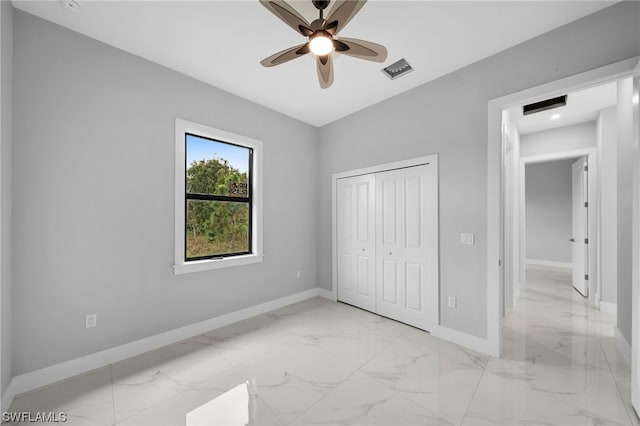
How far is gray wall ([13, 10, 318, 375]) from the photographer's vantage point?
6.45 ft

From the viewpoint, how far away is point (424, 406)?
177 cm

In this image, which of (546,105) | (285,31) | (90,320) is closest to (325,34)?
(285,31)

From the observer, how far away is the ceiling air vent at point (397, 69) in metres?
2.64

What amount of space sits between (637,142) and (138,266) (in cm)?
413

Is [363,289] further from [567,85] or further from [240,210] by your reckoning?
[567,85]

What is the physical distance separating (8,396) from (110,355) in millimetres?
592

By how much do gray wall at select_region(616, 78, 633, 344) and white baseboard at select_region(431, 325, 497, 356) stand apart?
4.21 feet

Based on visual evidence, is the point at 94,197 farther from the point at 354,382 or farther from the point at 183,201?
the point at 354,382

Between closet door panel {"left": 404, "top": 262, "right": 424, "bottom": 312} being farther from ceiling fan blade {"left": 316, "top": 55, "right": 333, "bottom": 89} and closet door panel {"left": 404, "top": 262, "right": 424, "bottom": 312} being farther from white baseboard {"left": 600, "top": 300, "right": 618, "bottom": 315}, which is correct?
white baseboard {"left": 600, "top": 300, "right": 618, "bottom": 315}

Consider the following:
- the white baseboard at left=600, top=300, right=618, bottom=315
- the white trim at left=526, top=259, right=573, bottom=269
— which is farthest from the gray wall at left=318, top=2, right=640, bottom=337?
the white trim at left=526, top=259, right=573, bottom=269

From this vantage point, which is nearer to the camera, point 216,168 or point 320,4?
point 320,4

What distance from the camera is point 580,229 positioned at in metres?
4.29

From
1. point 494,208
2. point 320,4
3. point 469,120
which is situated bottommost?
point 494,208

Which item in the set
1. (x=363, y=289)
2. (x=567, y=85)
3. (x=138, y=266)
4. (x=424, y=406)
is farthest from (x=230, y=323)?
(x=567, y=85)
